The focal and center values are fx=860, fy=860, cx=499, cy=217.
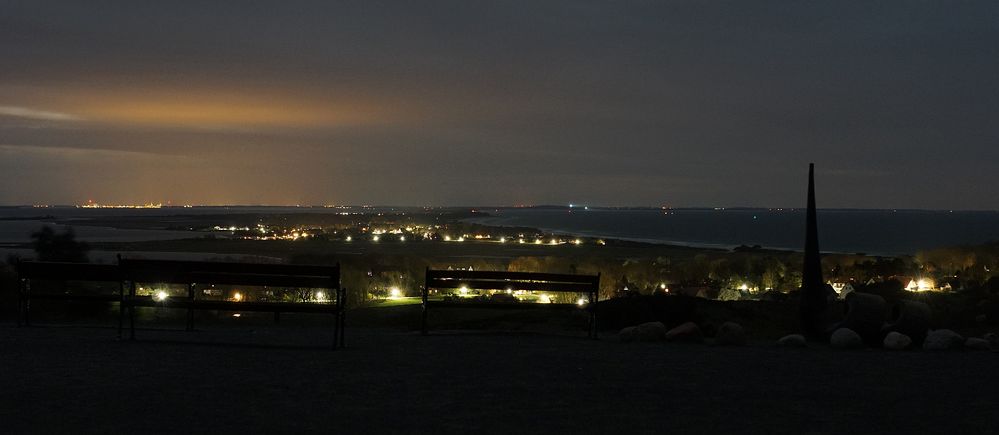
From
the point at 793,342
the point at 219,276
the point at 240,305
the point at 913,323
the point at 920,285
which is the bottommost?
the point at 920,285

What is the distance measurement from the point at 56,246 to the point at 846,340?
23.8m

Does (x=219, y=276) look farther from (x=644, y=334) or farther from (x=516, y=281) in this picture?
(x=644, y=334)

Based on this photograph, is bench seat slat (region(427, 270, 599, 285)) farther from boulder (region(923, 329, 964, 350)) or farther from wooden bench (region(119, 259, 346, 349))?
boulder (region(923, 329, 964, 350))

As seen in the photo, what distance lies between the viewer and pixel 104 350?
34.6 feet

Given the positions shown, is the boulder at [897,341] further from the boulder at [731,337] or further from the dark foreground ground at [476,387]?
the boulder at [731,337]

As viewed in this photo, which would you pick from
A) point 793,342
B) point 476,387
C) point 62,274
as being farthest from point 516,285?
point 62,274

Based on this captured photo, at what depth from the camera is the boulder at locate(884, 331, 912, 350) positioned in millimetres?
12570

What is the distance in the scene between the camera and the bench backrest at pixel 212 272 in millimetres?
12016

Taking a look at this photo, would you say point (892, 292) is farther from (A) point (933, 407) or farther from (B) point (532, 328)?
(A) point (933, 407)

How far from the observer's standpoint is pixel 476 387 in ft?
27.5

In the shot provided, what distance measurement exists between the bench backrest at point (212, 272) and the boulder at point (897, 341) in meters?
8.06

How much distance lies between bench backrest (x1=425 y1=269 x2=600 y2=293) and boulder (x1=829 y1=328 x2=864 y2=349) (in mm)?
3619

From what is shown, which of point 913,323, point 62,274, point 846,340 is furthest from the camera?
point 62,274

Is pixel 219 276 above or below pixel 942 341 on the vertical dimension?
above
